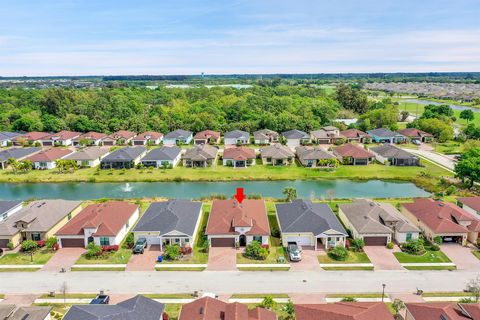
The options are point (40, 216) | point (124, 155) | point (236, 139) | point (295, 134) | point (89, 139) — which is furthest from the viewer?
point (295, 134)

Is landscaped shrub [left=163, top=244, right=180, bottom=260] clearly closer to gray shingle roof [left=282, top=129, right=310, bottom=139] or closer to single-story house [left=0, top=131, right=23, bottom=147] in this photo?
gray shingle roof [left=282, top=129, right=310, bottom=139]

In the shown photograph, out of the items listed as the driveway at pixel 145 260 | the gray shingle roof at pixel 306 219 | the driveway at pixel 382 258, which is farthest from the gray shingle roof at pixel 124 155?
the driveway at pixel 382 258

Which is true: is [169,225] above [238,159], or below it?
below

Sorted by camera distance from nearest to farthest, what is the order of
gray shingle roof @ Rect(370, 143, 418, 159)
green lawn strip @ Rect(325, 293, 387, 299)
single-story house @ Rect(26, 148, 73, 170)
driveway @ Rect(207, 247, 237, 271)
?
green lawn strip @ Rect(325, 293, 387, 299)
driveway @ Rect(207, 247, 237, 271)
single-story house @ Rect(26, 148, 73, 170)
gray shingle roof @ Rect(370, 143, 418, 159)

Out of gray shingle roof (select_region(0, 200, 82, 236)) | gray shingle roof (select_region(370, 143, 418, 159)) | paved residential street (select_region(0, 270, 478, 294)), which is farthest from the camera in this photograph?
gray shingle roof (select_region(370, 143, 418, 159))

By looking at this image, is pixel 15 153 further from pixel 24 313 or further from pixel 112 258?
pixel 24 313

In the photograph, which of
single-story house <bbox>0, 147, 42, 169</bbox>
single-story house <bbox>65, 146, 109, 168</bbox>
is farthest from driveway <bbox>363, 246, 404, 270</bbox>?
single-story house <bbox>0, 147, 42, 169</bbox>

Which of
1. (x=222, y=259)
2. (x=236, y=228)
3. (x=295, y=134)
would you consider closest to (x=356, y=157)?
(x=295, y=134)
